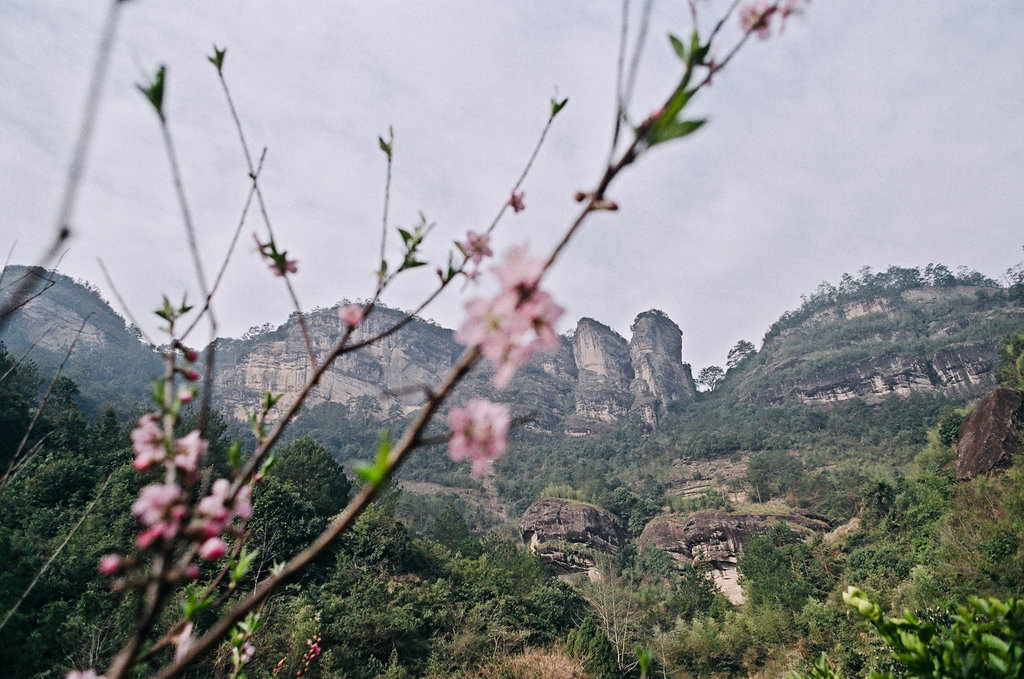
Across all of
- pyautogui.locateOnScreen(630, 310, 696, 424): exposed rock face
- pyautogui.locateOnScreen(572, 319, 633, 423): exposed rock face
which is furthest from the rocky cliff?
pyautogui.locateOnScreen(572, 319, 633, 423): exposed rock face

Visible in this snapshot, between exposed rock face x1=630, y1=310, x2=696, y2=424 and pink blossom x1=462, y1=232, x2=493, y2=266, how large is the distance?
71902mm

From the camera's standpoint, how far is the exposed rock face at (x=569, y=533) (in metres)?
33.5

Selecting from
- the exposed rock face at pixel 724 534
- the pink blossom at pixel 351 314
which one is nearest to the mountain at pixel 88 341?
the exposed rock face at pixel 724 534

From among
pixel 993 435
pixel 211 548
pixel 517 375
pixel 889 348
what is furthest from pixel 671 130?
pixel 517 375

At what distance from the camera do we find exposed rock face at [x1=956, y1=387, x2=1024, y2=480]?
625 inches

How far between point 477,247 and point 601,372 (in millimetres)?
82591

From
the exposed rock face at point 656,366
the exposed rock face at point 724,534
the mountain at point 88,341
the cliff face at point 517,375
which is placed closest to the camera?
the exposed rock face at point 724,534

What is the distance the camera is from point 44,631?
23.9 ft

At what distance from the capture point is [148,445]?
69cm

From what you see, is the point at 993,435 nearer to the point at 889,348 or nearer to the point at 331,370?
the point at 889,348

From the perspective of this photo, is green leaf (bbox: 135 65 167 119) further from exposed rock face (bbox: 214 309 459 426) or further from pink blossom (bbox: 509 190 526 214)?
exposed rock face (bbox: 214 309 459 426)

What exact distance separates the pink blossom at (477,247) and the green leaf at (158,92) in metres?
0.61

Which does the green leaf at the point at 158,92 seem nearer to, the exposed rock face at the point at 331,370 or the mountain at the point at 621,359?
the mountain at the point at 621,359

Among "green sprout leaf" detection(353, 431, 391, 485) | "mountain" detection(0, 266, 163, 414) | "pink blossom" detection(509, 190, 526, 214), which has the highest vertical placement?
"mountain" detection(0, 266, 163, 414)
